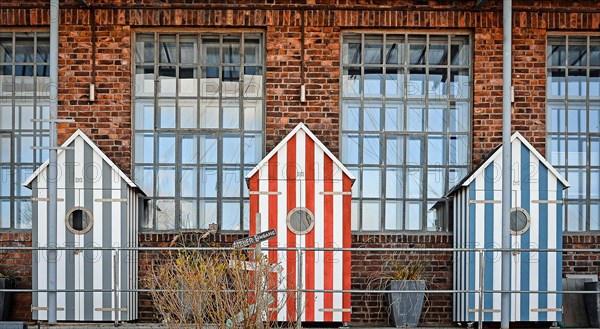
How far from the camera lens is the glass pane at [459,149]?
12.5 m

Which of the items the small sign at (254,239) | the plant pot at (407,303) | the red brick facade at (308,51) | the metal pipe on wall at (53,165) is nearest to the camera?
the small sign at (254,239)

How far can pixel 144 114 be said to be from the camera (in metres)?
12.5

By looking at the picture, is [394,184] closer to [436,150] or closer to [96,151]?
[436,150]

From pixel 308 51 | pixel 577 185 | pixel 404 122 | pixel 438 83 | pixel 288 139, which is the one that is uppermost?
pixel 308 51

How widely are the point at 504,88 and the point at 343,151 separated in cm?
233

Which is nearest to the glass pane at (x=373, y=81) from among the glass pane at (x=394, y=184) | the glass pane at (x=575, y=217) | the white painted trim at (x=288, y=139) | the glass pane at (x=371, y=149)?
the glass pane at (x=371, y=149)

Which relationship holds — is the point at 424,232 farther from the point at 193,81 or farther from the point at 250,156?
the point at 193,81

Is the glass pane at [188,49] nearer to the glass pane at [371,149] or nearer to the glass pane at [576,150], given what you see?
the glass pane at [371,149]

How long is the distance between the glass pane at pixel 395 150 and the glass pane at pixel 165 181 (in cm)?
286

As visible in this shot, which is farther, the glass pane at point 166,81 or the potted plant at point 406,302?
the glass pane at point 166,81

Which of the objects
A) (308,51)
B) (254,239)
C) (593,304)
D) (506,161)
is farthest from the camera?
(308,51)

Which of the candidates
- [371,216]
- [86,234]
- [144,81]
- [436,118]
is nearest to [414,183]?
[371,216]

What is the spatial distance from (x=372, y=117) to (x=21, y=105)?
4678 millimetres

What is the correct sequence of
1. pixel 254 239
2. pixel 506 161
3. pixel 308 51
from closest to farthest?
pixel 254 239
pixel 506 161
pixel 308 51
